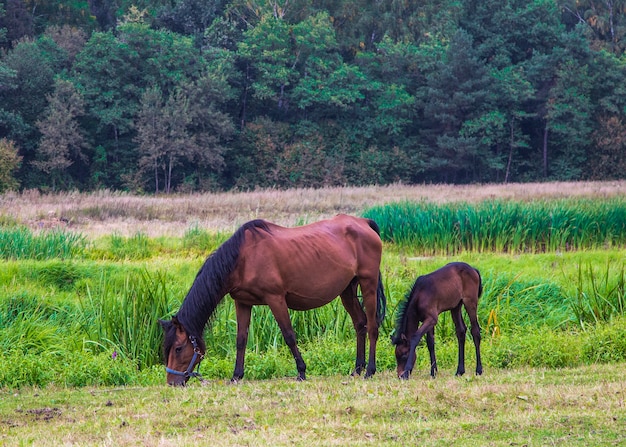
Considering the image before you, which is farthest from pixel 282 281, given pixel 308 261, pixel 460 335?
pixel 460 335

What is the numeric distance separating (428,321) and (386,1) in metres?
57.0

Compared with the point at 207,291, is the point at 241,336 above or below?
below

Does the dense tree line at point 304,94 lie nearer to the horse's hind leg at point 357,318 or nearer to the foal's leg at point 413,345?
the horse's hind leg at point 357,318

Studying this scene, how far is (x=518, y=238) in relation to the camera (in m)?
20.9

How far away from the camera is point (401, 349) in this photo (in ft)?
31.3

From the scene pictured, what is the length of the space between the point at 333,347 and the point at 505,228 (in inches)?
418

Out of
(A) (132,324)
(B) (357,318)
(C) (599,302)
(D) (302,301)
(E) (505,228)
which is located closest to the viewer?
(D) (302,301)

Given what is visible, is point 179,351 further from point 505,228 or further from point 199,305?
point 505,228

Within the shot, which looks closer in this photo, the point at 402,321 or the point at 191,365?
the point at 191,365

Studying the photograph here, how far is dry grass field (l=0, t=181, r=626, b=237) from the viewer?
91.8 ft

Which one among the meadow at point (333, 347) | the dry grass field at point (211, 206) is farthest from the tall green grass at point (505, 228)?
the dry grass field at point (211, 206)

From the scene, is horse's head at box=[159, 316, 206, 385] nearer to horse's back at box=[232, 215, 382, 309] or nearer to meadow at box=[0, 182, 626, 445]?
meadow at box=[0, 182, 626, 445]

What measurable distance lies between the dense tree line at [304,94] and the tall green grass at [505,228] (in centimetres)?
3002

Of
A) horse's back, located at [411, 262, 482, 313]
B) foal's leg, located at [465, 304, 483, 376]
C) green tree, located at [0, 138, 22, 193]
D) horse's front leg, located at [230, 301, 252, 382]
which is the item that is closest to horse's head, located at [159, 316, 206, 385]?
horse's front leg, located at [230, 301, 252, 382]
